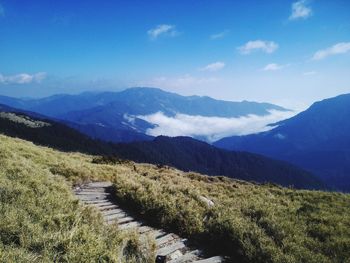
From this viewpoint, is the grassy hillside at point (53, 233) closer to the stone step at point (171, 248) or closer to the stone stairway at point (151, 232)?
the stone step at point (171, 248)

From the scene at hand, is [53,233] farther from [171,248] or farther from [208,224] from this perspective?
[208,224]

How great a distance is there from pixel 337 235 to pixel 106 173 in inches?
480

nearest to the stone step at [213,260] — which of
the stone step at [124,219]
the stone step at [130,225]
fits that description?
the stone step at [130,225]

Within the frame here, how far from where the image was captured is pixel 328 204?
17.6 m

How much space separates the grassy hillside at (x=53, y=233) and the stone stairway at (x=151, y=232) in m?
0.73

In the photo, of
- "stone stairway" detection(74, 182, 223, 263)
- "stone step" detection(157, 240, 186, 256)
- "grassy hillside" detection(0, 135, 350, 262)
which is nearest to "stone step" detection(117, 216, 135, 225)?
"stone stairway" detection(74, 182, 223, 263)

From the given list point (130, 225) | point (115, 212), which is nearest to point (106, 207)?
point (115, 212)

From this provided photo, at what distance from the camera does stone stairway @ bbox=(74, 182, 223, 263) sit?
27.1 ft

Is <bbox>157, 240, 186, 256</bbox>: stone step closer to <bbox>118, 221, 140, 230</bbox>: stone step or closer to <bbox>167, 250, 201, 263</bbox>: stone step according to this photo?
<bbox>167, 250, 201, 263</bbox>: stone step

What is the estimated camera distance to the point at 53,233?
7.38 m

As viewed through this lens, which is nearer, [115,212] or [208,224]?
[208,224]

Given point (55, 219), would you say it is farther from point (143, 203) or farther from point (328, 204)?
point (328, 204)

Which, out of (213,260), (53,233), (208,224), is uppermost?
(53,233)

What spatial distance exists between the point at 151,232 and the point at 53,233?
3.01 meters
